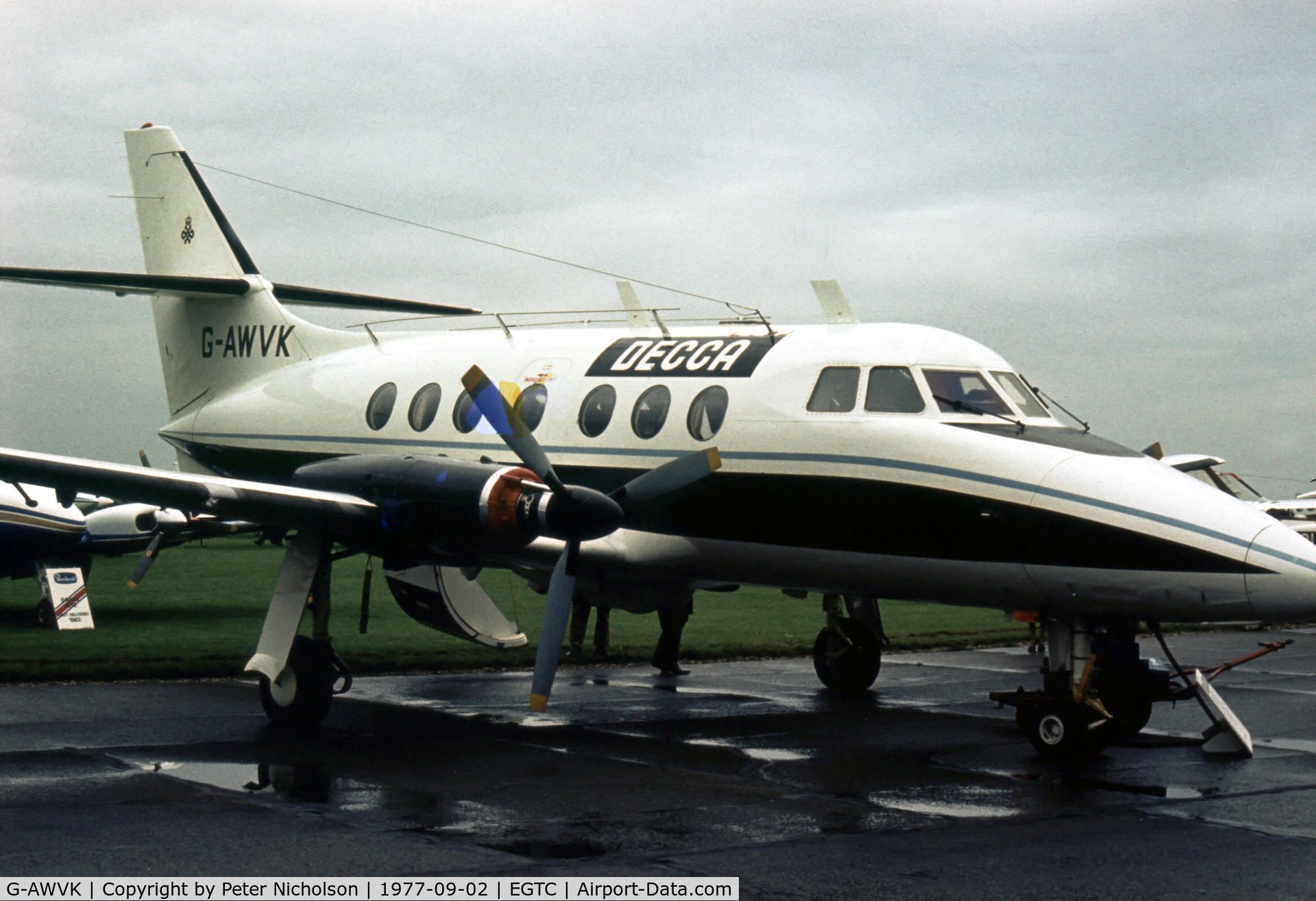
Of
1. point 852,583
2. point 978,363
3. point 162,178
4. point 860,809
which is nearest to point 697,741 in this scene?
point 852,583

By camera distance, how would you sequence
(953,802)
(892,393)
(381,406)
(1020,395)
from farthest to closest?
1. (381,406)
2. (1020,395)
3. (892,393)
4. (953,802)

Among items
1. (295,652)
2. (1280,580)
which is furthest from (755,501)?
(295,652)

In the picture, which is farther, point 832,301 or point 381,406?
point 381,406

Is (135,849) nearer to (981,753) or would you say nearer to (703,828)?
(703,828)

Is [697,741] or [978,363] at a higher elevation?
[978,363]

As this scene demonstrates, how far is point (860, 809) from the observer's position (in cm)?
993

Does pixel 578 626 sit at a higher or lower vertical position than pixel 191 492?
lower

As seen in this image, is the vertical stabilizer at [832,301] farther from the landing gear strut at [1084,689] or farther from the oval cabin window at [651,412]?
the landing gear strut at [1084,689]

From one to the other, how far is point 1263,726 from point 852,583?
15.9 ft

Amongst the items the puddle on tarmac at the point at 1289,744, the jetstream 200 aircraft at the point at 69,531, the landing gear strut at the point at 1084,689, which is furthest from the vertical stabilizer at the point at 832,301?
the jetstream 200 aircraft at the point at 69,531

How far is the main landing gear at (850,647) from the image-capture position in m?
16.8

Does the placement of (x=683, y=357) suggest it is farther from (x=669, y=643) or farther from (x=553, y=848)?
(x=553, y=848)

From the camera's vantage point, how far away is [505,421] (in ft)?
42.5

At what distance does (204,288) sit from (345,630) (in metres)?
6.92
